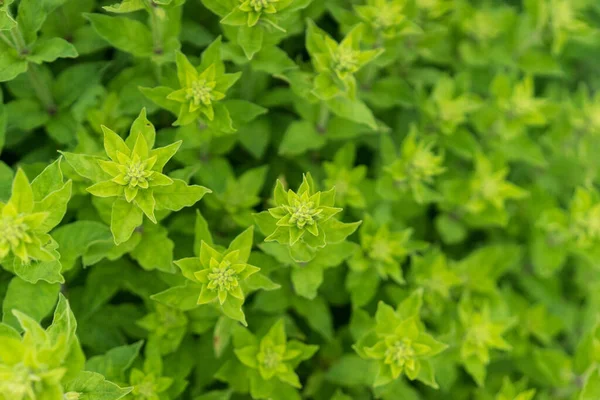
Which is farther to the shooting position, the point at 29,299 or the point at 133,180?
the point at 29,299

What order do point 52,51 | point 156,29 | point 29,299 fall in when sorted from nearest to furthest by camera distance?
point 29,299
point 52,51
point 156,29

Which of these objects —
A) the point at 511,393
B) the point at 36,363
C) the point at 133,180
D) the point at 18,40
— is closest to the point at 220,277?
the point at 133,180

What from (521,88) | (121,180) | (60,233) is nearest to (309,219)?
(121,180)

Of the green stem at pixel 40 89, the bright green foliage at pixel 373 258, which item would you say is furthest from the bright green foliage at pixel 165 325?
the green stem at pixel 40 89

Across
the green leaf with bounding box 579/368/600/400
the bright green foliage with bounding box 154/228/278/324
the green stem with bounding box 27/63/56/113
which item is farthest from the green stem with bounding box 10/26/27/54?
the green leaf with bounding box 579/368/600/400

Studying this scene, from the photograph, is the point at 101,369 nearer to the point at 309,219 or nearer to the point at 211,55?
the point at 309,219

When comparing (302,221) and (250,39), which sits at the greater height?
(250,39)

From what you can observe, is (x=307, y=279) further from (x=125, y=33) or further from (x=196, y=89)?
(x=125, y=33)

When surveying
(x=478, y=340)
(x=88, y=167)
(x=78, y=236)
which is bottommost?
(x=478, y=340)
